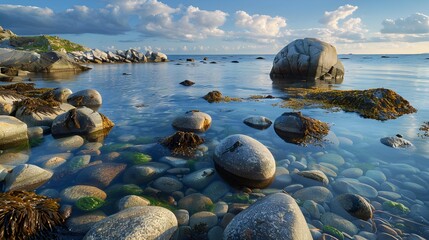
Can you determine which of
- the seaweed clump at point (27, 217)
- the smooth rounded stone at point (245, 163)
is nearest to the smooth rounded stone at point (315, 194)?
the smooth rounded stone at point (245, 163)

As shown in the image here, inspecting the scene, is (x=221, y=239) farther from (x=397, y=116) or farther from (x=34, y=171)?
(x=397, y=116)

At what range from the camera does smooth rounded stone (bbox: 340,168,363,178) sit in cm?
512

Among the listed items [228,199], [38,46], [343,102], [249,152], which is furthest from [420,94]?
[38,46]

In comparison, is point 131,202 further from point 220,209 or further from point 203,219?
point 220,209

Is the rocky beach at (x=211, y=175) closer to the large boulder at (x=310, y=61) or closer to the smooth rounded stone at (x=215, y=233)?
the smooth rounded stone at (x=215, y=233)

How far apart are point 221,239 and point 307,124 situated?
16.9 feet

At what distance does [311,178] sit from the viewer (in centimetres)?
494

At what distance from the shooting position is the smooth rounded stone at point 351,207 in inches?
154

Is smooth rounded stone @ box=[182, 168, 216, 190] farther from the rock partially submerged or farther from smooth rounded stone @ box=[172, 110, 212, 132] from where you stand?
the rock partially submerged

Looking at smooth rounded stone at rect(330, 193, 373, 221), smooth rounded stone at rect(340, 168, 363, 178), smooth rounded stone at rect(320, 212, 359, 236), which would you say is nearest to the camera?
smooth rounded stone at rect(320, 212, 359, 236)

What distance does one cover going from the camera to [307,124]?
25.0ft

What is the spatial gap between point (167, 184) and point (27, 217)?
2048 mm

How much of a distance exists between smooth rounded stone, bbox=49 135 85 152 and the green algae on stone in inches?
97.5

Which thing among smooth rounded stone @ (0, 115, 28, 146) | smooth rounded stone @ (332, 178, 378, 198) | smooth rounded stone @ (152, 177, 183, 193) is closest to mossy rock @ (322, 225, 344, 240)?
smooth rounded stone @ (332, 178, 378, 198)
